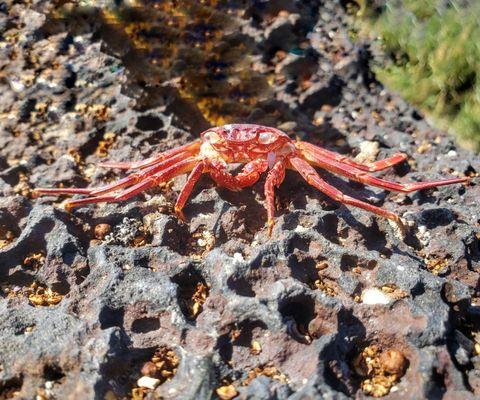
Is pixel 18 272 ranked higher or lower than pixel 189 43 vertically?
lower

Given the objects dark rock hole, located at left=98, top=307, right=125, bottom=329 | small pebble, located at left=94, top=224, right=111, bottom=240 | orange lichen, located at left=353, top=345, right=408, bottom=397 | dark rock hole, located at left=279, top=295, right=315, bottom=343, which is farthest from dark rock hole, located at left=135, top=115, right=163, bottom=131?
orange lichen, located at left=353, top=345, right=408, bottom=397

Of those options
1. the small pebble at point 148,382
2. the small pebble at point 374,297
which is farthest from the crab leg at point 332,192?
the small pebble at point 148,382

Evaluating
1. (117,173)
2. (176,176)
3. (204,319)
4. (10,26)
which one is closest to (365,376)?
(204,319)

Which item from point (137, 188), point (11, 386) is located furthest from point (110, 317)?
point (137, 188)

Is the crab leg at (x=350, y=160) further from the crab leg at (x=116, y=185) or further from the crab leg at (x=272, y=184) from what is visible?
the crab leg at (x=116, y=185)

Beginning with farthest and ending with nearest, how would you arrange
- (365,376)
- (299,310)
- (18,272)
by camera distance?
(18,272), (299,310), (365,376)

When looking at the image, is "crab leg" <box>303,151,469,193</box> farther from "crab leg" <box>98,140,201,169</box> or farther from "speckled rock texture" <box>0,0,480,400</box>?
"crab leg" <box>98,140,201,169</box>

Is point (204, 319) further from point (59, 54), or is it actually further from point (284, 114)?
point (59, 54)
